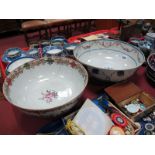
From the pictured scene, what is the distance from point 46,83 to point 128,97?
32cm

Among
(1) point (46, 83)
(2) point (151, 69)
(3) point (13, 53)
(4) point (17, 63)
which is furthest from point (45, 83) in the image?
(2) point (151, 69)

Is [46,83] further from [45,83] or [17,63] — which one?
[17,63]

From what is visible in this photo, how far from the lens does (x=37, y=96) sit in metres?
0.63

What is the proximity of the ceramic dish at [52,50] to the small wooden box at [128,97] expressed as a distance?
1.09ft

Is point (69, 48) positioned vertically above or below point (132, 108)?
above

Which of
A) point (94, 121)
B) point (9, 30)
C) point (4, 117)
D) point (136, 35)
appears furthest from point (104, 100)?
point (9, 30)

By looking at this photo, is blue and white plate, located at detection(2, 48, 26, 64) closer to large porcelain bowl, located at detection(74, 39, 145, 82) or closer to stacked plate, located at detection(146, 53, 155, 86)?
large porcelain bowl, located at detection(74, 39, 145, 82)

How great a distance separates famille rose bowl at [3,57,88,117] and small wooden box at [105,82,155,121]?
0.42 ft

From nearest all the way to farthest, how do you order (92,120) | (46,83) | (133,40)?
1. (92,120)
2. (46,83)
3. (133,40)

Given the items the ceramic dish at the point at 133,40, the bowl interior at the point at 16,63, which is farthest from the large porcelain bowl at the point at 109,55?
the bowl interior at the point at 16,63

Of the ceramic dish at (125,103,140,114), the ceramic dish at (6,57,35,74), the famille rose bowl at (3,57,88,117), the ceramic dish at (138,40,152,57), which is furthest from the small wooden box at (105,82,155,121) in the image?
the ceramic dish at (6,57,35,74)

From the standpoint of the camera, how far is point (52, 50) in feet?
2.86
